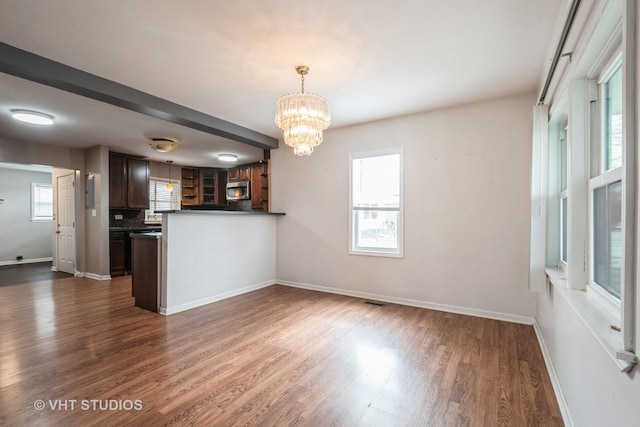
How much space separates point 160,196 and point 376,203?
223 inches

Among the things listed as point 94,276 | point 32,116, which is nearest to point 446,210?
point 32,116

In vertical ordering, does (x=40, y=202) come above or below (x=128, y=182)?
below

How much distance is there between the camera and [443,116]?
12.4 ft

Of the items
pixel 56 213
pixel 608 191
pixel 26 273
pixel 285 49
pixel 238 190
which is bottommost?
pixel 26 273

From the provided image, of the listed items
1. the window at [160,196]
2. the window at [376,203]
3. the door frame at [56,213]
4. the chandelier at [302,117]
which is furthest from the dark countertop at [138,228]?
the chandelier at [302,117]

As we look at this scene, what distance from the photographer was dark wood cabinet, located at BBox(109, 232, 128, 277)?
590cm

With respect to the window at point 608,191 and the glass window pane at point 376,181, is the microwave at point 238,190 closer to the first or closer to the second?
the glass window pane at point 376,181

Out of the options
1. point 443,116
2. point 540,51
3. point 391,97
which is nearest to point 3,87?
point 391,97

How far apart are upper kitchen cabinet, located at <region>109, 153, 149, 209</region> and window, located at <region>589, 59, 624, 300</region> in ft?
23.5

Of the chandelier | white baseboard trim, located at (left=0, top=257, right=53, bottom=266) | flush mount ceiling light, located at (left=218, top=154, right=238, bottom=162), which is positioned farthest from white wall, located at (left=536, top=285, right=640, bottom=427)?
white baseboard trim, located at (left=0, top=257, right=53, bottom=266)

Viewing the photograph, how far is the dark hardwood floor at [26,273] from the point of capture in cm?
546

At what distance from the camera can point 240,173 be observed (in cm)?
724

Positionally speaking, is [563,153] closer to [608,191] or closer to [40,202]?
[608,191]

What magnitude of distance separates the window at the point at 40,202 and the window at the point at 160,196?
3280 millimetres
